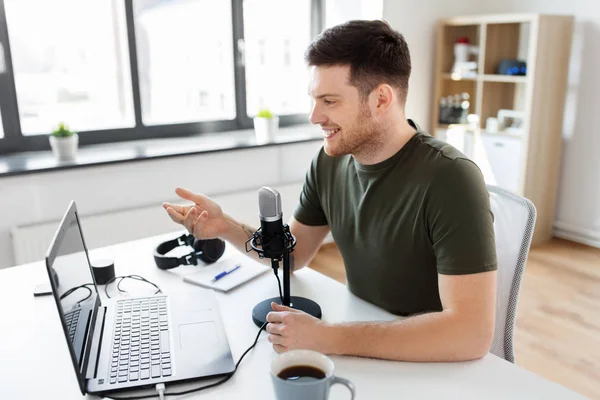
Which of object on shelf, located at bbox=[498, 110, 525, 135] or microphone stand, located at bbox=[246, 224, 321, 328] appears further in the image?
object on shelf, located at bbox=[498, 110, 525, 135]

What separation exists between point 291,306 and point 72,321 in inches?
18.2

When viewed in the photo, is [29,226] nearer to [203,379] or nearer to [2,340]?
[2,340]

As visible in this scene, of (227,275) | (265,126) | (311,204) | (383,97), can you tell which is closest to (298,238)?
(311,204)

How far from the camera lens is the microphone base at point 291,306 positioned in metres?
1.17

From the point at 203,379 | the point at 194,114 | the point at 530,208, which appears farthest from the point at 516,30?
the point at 203,379

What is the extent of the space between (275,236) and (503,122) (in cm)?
298

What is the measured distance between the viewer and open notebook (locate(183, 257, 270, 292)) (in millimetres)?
1355

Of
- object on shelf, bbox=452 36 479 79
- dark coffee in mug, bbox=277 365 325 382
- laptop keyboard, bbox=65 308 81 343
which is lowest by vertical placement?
dark coffee in mug, bbox=277 365 325 382

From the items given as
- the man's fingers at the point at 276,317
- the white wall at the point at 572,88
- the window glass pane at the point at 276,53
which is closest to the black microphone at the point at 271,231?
the man's fingers at the point at 276,317

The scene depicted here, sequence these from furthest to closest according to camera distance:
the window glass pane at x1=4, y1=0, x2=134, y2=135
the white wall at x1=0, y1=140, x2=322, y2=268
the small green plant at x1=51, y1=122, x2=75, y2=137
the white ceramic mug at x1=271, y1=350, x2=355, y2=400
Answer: the window glass pane at x1=4, y1=0, x2=134, y2=135 < the small green plant at x1=51, y1=122, x2=75, y2=137 < the white wall at x1=0, y1=140, x2=322, y2=268 < the white ceramic mug at x1=271, y1=350, x2=355, y2=400

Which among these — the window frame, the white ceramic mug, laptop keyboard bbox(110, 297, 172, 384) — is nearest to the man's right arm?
laptop keyboard bbox(110, 297, 172, 384)

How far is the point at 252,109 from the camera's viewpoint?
11.4 ft

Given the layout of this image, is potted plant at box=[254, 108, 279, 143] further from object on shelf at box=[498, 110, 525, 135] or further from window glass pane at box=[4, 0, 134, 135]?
object on shelf at box=[498, 110, 525, 135]

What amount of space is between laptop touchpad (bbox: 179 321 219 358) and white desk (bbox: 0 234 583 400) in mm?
41
